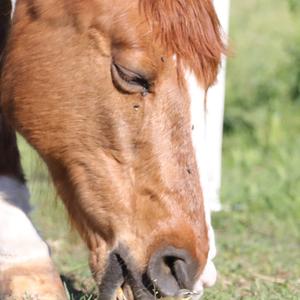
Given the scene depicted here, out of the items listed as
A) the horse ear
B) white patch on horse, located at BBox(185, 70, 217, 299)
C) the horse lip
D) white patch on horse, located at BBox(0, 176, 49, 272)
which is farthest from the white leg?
the horse ear

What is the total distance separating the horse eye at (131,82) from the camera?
11.5 ft

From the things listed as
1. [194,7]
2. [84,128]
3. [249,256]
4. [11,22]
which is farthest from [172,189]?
[249,256]

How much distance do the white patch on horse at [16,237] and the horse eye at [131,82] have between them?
68 cm

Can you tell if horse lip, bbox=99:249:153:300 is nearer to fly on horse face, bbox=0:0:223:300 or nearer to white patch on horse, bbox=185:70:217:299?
fly on horse face, bbox=0:0:223:300

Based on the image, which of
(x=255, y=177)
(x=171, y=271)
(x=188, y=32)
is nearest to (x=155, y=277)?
(x=171, y=271)

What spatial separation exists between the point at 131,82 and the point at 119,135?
19 cm

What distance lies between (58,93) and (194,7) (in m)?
0.58

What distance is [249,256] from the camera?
550cm

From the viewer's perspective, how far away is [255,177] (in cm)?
784

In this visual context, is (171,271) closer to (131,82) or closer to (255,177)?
(131,82)

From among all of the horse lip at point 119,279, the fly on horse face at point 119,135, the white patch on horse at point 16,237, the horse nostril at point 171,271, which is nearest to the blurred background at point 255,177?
the white patch on horse at point 16,237

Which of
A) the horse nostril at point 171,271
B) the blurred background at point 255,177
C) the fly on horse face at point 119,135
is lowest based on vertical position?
the blurred background at point 255,177

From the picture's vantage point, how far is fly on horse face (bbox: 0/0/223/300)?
3422 mm

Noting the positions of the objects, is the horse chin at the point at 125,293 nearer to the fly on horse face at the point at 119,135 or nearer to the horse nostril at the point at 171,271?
the fly on horse face at the point at 119,135
